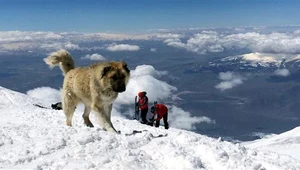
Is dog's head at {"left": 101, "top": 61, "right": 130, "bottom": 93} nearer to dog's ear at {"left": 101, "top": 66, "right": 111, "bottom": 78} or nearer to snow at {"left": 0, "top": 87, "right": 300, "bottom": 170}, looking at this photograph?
dog's ear at {"left": 101, "top": 66, "right": 111, "bottom": 78}

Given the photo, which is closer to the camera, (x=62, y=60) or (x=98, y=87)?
(x=98, y=87)

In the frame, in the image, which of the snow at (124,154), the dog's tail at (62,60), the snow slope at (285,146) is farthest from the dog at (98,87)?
the snow slope at (285,146)

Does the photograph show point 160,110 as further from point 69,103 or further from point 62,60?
A: point 69,103

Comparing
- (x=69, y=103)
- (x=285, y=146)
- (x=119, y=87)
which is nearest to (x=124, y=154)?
(x=119, y=87)

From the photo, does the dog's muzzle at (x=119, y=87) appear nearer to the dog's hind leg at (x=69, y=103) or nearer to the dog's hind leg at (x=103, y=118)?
the dog's hind leg at (x=103, y=118)

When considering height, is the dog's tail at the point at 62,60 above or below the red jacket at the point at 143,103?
above

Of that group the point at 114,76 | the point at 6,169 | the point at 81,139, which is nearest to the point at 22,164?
the point at 6,169

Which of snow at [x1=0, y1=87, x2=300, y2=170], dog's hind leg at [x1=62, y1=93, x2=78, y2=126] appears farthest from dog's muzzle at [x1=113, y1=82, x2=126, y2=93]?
dog's hind leg at [x1=62, y1=93, x2=78, y2=126]
